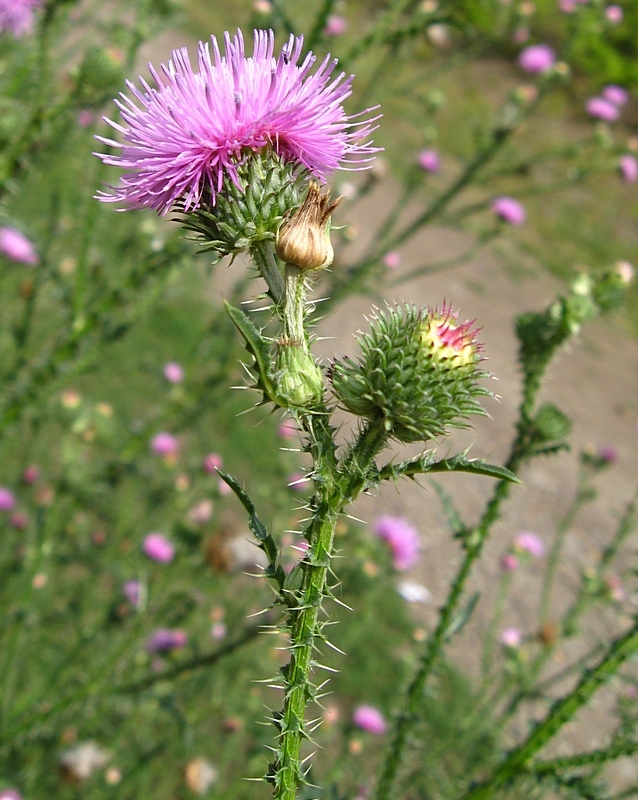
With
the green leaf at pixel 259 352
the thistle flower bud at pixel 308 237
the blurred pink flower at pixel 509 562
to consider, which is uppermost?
the blurred pink flower at pixel 509 562

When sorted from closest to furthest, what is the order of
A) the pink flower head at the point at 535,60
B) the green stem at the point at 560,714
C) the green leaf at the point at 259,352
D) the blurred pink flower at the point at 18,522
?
the green leaf at the point at 259,352
the green stem at the point at 560,714
the blurred pink flower at the point at 18,522
the pink flower head at the point at 535,60

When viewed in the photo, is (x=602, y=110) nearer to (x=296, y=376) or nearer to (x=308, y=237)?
(x=308, y=237)

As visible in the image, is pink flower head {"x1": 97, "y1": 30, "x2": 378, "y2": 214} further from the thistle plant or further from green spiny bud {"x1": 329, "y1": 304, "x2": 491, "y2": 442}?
green spiny bud {"x1": 329, "y1": 304, "x2": 491, "y2": 442}

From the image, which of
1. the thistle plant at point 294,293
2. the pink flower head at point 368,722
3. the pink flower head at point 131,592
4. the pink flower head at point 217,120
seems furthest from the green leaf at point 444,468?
the pink flower head at point 368,722

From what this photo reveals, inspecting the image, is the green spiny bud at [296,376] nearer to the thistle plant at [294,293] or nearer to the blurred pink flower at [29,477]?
the thistle plant at [294,293]

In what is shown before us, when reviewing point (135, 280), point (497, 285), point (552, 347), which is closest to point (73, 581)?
point (135, 280)

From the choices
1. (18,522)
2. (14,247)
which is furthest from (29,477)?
(14,247)
